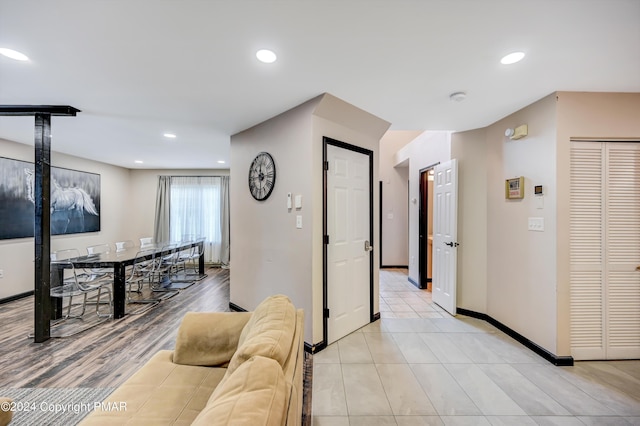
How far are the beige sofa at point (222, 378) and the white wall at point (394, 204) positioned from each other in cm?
497

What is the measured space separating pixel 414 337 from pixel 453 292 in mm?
968

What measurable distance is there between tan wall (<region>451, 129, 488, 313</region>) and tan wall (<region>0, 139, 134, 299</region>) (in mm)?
6535

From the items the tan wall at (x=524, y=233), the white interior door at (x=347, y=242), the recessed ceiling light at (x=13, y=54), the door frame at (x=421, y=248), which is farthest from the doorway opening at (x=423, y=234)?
the recessed ceiling light at (x=13, y=54)

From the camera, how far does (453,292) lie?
11.1 ft

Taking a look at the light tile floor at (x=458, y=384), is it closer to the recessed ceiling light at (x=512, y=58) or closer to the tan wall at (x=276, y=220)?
the tan wall at (x=276, y=220)

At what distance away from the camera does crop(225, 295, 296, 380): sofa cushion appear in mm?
1029

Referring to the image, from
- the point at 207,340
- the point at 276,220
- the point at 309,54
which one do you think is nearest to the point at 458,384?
the point at 207,340

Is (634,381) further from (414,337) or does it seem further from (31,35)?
(31,35)

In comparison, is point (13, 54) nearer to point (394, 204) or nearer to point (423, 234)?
point (423, 234)

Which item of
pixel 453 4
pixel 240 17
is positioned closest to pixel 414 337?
pixel 453 4

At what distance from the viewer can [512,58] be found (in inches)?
72.1

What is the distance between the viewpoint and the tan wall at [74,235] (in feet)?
12.9

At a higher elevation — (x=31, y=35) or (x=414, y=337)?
(x=31, y=35)

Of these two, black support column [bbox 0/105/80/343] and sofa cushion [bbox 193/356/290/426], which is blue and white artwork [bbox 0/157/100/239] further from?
sofa cushion [bbox 193/356/290/426]
